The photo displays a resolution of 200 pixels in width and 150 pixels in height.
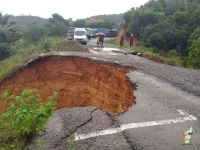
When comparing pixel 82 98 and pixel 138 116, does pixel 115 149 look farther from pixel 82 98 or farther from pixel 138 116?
pixel 82 98

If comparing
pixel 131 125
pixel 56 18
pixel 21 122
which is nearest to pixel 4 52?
pixel 21 122

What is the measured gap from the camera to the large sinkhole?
10297 mm

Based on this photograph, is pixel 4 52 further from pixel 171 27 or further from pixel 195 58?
pixel 171 27

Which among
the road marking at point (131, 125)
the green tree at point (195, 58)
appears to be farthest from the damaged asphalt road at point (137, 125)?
the green tree at point (195, 58)

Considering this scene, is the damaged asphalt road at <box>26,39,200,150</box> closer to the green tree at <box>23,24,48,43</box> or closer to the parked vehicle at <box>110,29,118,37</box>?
the green tree at <box>23,24,48,43</box>

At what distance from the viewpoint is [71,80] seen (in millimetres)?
12094

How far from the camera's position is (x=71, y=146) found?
370cm

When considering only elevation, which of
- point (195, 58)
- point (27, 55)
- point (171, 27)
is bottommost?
point (195, 58)

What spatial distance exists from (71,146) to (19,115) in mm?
1071

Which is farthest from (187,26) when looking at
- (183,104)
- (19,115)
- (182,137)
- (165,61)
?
(19,115)

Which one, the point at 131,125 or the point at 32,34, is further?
the point at 32,34

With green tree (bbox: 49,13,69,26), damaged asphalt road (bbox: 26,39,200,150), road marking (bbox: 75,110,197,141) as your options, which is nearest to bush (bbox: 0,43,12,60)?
damaged asphalt road (bbox: 26,39,200,150)

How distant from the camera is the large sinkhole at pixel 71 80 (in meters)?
10.3

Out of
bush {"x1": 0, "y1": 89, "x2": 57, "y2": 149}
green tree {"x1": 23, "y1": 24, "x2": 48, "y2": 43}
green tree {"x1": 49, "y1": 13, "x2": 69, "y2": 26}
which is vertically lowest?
bush {"x1": 0, "y1": 89, "x2": 57, "y2": 149}
